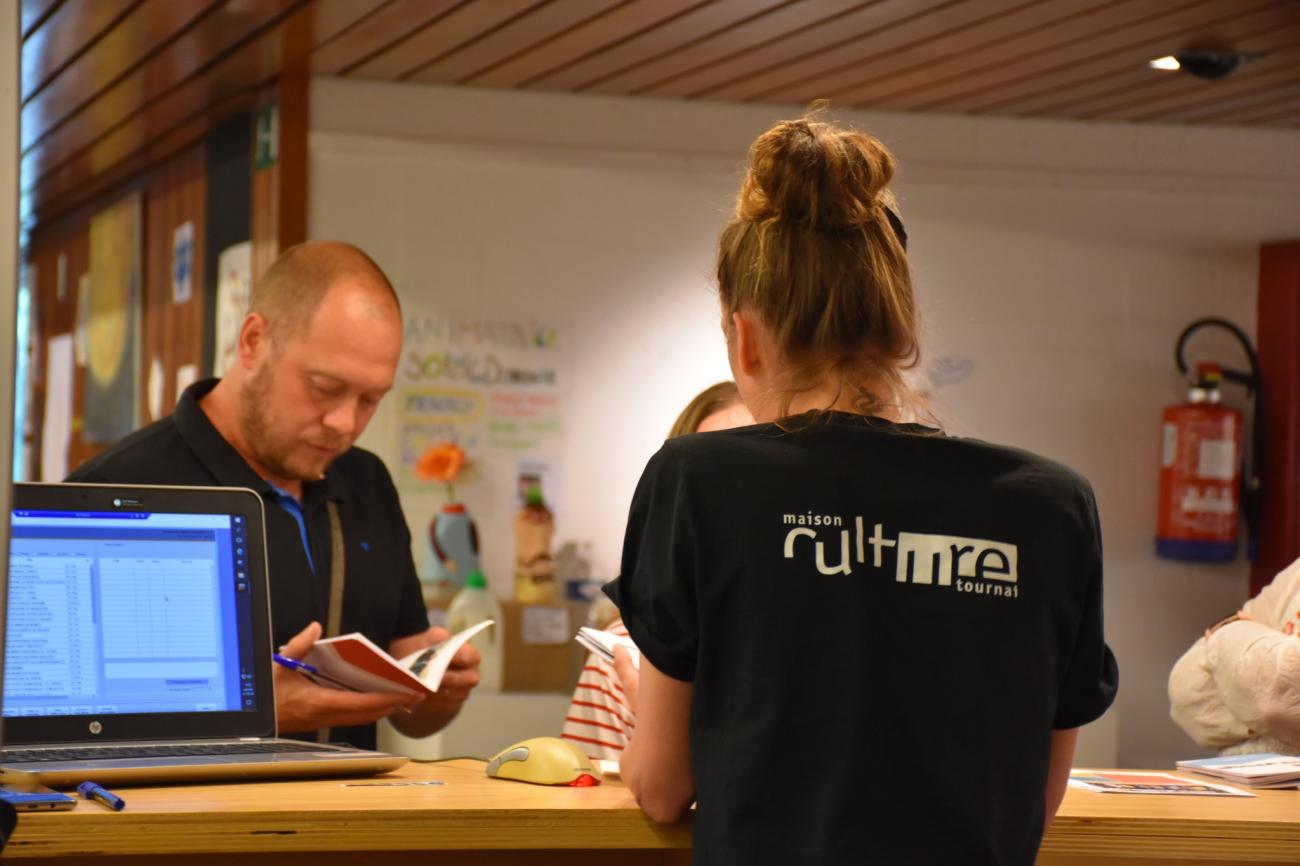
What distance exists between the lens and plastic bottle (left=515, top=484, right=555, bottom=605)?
15.2ft

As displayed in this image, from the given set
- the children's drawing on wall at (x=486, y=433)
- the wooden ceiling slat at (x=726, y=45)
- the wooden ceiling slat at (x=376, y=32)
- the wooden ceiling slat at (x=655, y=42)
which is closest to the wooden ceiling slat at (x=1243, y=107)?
the wooden ceiling slat at (x=726, y=45)

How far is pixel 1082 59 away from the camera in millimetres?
4309

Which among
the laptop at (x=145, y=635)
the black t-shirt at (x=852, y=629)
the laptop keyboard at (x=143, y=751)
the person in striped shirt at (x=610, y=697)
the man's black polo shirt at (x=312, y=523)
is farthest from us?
the person in striped shirt at (x=610, y=697)

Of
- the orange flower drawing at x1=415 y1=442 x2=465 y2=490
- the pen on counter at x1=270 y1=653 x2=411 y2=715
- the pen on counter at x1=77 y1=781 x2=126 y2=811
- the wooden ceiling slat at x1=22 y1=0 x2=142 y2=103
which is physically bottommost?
the pen on counter at x1=77 y1=781 x2=126 y2=811

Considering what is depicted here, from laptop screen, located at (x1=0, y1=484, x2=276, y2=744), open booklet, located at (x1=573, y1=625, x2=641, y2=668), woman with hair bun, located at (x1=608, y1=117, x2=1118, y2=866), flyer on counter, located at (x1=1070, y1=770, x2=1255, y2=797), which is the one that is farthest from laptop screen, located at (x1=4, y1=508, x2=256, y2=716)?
flyer on counter, located at (x1=1070, y1=770, x2=1255, y2=797)

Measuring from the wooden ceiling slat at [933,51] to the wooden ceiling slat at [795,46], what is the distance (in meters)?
0.15

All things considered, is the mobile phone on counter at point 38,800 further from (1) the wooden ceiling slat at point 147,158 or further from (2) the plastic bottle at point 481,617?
(1) the wooden ceiling slat at point 147,158

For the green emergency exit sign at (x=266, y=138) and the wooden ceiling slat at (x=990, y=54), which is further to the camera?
the green emergency exit sign at (x=266, y=138)

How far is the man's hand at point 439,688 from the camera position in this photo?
2344 mm

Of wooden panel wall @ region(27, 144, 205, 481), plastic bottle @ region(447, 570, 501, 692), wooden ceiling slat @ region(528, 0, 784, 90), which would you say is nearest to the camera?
wooden ceiling slat @ region(528, 0, 784, 90)

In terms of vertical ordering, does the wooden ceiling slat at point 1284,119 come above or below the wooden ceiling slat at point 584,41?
below

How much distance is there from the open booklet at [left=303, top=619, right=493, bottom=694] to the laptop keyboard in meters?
0.13

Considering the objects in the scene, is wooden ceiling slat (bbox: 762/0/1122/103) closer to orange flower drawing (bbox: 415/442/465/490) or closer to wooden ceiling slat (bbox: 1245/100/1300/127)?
wooden ceiling slat (bbox: 1245/100/1300/127)

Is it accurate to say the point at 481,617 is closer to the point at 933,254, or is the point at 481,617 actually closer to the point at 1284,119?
the point at 933,254
